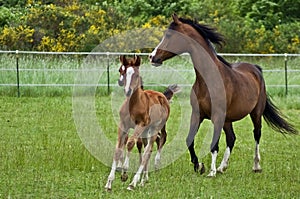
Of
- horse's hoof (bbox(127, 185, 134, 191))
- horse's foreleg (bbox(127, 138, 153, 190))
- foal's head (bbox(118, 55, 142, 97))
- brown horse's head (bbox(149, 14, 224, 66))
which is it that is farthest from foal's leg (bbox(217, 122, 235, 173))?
foal's head (bbox(118, 55, 142, 97))

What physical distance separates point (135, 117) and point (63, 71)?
11.5 metres

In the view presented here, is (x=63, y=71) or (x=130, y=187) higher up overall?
(x=130, y=187)

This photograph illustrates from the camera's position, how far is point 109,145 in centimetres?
1105

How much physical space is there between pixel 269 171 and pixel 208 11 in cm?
1816

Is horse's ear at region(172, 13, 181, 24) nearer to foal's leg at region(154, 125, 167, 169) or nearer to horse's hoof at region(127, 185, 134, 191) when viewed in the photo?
foal's leg at region(154, 125, 167, 169)

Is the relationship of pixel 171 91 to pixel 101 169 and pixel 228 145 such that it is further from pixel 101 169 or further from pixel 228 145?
pixel 101 169

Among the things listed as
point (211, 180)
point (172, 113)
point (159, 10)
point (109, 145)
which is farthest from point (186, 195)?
point (159, 10)

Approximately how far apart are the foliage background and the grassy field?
28.4 feet

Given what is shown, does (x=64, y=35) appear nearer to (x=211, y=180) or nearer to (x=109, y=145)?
(x=109, y=145)

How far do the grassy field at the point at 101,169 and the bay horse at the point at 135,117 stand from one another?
23 cm

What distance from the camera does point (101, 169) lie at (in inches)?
368

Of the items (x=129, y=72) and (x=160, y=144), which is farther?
(x=160, y=144)

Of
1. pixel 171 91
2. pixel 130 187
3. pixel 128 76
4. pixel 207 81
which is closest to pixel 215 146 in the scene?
pixel 207 81

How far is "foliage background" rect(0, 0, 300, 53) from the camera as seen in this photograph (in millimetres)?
23031
